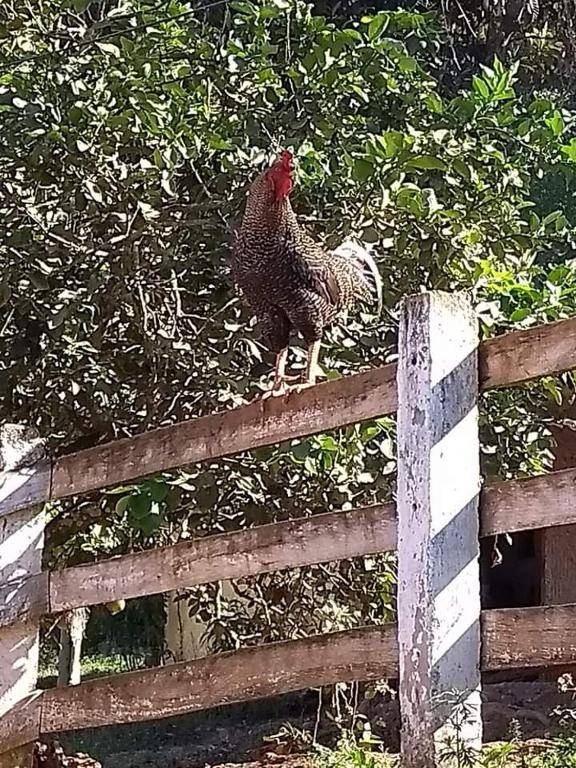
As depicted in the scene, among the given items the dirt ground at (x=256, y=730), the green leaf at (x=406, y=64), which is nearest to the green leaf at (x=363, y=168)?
the green leaf at (x=406, y=64)

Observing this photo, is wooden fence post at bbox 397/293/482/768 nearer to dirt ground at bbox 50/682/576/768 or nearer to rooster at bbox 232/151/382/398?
rooster at bbox 232/151/382/398

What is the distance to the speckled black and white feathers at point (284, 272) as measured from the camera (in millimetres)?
3465

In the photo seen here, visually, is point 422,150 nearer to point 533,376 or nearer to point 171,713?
point 533,376

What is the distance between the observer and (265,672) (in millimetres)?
2816

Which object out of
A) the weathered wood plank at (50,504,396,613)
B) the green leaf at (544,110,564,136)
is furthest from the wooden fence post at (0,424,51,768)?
the green leaf at (544,110,564,136)

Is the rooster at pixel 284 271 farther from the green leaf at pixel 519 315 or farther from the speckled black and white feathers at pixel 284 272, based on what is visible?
the green leaf at pixel 519 315

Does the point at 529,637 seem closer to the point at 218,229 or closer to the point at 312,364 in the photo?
the point at 312,364

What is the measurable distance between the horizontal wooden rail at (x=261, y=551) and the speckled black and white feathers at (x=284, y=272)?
87 centimetres

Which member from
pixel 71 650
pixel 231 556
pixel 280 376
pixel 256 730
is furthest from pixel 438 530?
pixel 256 730

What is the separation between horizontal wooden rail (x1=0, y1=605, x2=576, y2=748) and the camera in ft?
7.80

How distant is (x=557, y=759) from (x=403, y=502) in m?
0.75

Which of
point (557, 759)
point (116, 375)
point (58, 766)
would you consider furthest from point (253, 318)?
point (557, 759)

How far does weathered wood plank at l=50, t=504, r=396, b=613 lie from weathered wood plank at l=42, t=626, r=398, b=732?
0.21 meters

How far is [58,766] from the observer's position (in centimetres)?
346
